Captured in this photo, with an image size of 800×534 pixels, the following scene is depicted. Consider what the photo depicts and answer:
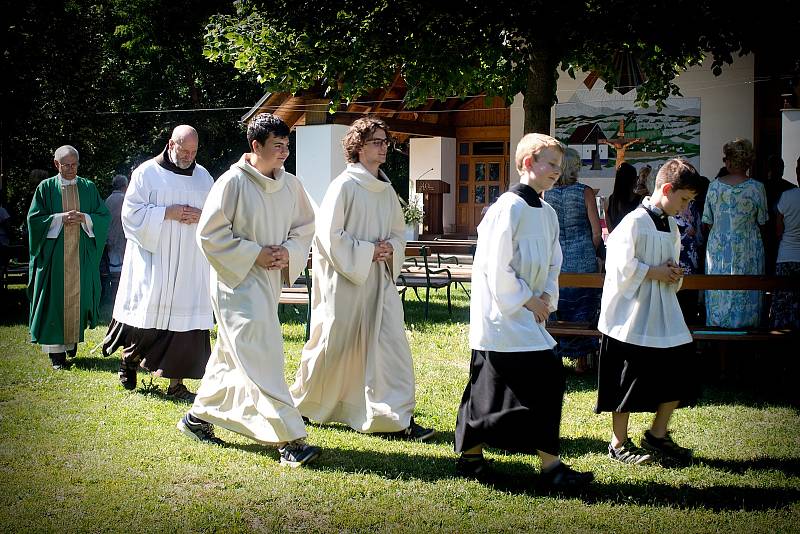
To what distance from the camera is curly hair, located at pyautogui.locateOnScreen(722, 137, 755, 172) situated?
804 cm

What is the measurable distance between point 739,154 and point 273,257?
4.29 m

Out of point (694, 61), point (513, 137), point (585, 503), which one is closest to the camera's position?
point (585, 503)

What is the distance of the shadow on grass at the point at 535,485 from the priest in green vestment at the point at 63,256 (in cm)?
398

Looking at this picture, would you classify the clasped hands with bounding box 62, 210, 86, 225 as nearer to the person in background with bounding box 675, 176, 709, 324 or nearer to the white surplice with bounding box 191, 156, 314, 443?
the white surplice with bounding box 191, 156, 314, 443

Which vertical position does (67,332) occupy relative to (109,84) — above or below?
below

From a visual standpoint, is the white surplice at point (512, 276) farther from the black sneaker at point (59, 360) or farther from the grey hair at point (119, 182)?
the grey hair at point (119, 182)

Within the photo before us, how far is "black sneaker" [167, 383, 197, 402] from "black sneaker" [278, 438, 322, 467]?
2.12m

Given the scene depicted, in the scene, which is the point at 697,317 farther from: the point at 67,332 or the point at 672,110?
the point at 672,110

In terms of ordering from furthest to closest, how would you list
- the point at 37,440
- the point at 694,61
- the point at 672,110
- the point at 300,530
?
1. the point at 672,110
2. the point at 694,61
3. the point at 37,440
4. the point at 300,530

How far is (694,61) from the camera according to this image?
32.9ft

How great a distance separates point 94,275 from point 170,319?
2485mm

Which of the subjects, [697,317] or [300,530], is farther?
[697,317]

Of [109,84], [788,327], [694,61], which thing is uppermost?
[109,84]

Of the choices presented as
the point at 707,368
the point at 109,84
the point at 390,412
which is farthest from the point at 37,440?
the point at 109,84
